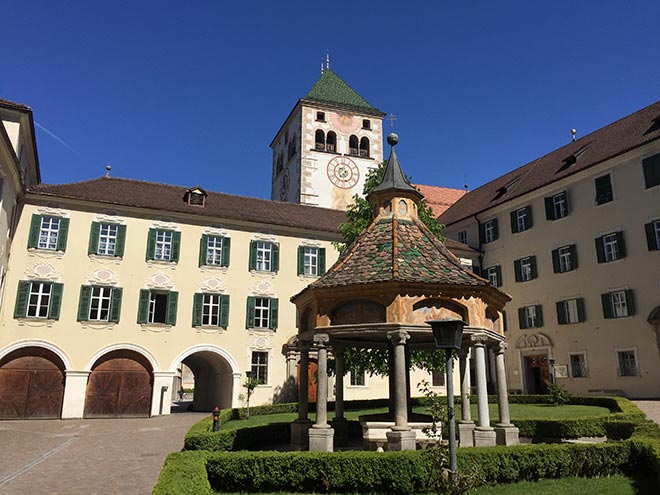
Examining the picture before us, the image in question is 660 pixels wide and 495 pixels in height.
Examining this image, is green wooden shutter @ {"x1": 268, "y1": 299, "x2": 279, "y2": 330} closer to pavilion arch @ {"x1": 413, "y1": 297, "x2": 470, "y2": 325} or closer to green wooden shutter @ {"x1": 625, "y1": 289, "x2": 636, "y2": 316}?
green wooden shutter @ {"x1": 625, "y1": 289, "x2": 636, "y2": 316}

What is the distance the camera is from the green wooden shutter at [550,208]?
105 ft

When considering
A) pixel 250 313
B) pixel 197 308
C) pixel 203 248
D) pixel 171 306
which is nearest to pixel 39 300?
pixel 171 306

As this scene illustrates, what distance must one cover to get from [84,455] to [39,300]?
1353 cm

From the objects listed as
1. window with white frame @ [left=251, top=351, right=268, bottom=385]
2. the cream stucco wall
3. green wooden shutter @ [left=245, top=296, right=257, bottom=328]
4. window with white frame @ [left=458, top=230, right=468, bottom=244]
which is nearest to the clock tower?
window with white frame @ [left=458, top=230, right=468, bottom=244]

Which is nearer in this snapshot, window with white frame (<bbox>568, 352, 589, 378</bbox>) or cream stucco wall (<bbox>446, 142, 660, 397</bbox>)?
cream stucco wall (<bbox>446, 142, 660, 397</bbox>)

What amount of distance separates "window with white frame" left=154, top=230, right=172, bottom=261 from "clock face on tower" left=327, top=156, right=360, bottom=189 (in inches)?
756

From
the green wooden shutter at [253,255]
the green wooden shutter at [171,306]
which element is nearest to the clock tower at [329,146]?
the green wooden shutter at [253,255]

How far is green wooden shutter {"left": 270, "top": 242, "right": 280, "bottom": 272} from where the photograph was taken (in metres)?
30.5

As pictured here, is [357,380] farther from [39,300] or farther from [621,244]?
[39,300]

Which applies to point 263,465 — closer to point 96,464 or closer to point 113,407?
point 96,464

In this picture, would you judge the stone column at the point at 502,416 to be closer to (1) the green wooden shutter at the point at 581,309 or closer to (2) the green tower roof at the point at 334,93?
(1) the green wooden shutter at the point at 581,309

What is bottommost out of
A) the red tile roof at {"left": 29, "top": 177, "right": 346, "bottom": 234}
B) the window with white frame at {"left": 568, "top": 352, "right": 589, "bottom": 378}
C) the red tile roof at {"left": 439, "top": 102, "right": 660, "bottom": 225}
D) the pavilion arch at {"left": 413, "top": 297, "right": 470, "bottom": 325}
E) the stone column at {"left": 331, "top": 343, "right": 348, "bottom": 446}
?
the stone column at {"left": 331, "top": 343, "right": 348, "bottom": 446}

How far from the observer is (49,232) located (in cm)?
2658

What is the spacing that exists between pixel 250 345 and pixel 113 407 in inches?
285
